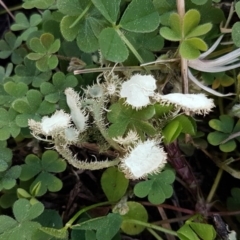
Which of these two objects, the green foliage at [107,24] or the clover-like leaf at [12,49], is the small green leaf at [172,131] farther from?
the clover-like leaf at [12,49]

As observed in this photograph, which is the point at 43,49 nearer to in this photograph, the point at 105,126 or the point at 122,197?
the point at 105,126

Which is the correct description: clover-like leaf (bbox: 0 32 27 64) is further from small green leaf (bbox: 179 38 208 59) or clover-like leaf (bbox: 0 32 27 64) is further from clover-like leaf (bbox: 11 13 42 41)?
small green leaf (bbox: 179 38 208 59)

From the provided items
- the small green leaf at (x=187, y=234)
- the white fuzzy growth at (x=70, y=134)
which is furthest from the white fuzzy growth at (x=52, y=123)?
the small green leaf at (x=187, y=234)

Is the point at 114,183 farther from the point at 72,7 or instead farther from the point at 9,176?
the point at 72,7

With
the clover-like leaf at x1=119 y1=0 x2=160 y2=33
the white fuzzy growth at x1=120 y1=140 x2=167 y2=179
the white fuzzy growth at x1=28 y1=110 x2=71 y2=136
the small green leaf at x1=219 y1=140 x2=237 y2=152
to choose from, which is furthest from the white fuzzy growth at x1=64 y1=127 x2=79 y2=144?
the small green leaf at x1=219 y1=140 x2=237 y2=152

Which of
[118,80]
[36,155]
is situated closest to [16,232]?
[36,155]
